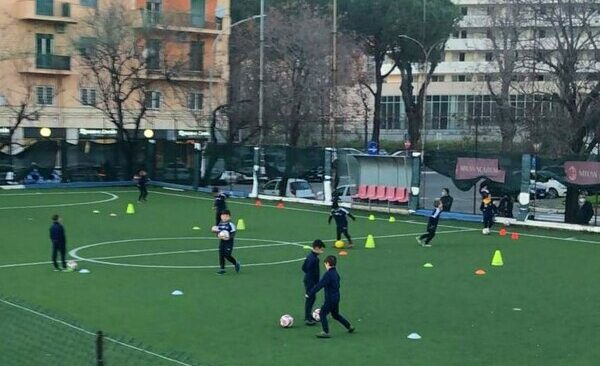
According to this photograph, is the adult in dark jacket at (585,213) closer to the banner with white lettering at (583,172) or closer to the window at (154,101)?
the banner with white lettering at (583,172)

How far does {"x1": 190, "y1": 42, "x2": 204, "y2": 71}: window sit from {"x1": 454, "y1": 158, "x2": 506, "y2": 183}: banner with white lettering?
84.1 ft

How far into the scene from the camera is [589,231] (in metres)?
30.8

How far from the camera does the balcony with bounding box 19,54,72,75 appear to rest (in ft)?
187

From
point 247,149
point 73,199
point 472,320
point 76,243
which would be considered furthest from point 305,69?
point 472,320

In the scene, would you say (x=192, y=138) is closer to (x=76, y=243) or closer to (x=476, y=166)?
(x=476, y=166)

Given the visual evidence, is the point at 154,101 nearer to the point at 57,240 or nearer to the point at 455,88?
the point at 455,88

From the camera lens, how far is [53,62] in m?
58.2

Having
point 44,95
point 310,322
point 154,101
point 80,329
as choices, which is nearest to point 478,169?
point 310,322

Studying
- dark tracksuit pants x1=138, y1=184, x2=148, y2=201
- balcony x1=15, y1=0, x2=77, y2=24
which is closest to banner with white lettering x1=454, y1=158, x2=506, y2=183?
dark tracksuit pants x1=138, y1=184, x2=148, y2=201

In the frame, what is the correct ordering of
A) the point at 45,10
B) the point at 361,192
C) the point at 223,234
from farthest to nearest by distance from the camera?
the point at 45,10, the point at 361,192, the point at 223,234

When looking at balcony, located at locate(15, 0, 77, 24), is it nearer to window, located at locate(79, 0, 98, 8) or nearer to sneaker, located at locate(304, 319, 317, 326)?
window, located at locate(79, 0, 98, 8)

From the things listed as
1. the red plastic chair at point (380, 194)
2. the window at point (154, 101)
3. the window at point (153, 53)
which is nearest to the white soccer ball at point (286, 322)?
the red plastic chair at point (380, 194)

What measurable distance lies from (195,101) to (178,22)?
6.04 metres

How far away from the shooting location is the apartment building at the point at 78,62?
54841 mm
